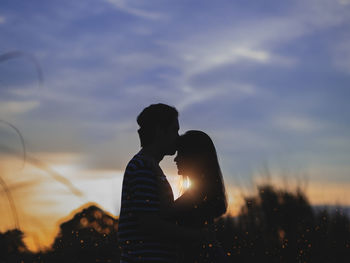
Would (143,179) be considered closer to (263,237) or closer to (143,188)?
(143,188)

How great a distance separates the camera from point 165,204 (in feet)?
9.55

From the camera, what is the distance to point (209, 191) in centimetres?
320

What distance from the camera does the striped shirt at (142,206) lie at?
2.87m

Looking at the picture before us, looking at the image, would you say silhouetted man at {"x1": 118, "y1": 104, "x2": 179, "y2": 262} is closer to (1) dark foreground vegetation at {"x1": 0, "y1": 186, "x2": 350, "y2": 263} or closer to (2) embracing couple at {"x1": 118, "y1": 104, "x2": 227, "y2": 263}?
(2) embracing couple at {"x1": 118, "y1": 104, "x2": 227, "y2": 263}

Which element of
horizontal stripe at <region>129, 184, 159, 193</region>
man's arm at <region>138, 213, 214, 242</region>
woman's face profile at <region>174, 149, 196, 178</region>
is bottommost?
man's arm at <region>138, 213, 214, 242</region>

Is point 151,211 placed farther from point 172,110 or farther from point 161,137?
point 172,110

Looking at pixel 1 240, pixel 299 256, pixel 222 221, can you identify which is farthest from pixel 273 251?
pixel 1 240

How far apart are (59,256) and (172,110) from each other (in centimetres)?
379

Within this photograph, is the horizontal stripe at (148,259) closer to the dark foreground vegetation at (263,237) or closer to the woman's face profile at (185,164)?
the woman's face profile at (185,164)

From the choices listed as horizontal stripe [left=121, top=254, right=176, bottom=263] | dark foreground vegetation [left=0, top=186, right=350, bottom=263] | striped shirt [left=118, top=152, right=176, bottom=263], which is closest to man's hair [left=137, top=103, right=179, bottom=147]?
striped shirt [left=118, top=152, right=176, bottom=263]

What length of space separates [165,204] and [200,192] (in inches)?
15.2

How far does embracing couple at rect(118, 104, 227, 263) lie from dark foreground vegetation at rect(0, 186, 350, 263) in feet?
8.57

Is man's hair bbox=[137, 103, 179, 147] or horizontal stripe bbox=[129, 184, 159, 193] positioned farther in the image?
man's hair bbox=[137, 103, 179, 147]

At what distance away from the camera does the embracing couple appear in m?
2.86
